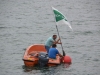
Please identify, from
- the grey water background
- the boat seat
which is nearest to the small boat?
the boat seat

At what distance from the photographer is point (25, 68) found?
25.0 m

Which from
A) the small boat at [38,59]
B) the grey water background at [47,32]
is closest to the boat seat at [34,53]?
the small boat at [38,59]

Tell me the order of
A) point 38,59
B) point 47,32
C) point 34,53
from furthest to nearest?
point 47,32
point 34,53
point 38,59

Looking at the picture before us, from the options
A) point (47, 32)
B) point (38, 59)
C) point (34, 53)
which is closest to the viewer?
point (38, 59)

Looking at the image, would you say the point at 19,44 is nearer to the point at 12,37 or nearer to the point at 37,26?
the point at 12,37

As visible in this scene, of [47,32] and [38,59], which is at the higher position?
[38,59]

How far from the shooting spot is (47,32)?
3722cm

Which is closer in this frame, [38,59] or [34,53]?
[38,59]

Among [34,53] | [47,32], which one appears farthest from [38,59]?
[47,32]

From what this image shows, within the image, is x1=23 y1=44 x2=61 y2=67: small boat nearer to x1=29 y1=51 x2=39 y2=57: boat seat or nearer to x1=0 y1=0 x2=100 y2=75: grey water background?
x1=29 y1=51 x2=39 y2=57: boat seat

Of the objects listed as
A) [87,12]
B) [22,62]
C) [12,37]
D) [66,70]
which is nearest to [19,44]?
[12,37]

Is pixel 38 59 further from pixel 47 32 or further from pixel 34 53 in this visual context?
pixel 47 32

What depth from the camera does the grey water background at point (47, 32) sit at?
84.0ft

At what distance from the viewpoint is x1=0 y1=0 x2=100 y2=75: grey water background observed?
84.0 feet
